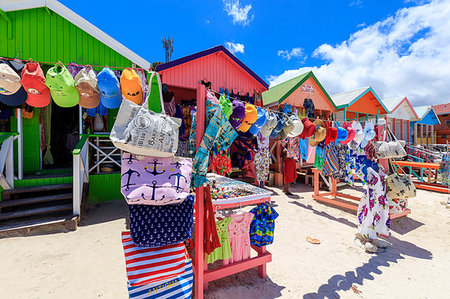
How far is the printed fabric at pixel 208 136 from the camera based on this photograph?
2.17 m

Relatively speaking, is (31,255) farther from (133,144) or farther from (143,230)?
(133,144)

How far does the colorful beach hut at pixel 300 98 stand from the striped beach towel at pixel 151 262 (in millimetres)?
7731

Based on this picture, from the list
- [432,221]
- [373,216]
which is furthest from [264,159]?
[432,221]

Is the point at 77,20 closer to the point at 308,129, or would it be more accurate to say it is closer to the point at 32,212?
the point at 32,212

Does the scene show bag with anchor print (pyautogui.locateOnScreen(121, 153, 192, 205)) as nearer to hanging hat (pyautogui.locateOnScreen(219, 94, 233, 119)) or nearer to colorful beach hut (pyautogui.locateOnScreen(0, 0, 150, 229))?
hanging hat (pyautogui.locateOnScreen(219, 94, 233, 119))

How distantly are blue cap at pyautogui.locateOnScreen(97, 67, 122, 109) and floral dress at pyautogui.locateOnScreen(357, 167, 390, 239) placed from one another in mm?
5032

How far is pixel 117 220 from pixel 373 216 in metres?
5.99

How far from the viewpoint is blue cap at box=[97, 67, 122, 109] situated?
3.05m

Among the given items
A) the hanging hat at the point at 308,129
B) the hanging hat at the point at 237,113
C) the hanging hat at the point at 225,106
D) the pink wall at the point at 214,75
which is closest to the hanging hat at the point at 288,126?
the hanging hat at the point at 308,129

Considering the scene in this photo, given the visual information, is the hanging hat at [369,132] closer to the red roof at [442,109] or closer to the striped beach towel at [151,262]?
the striped beach towel at [151,262]

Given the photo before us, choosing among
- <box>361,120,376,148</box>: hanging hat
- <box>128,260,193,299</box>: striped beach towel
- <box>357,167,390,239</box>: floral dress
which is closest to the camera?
<box>128,260,193,299</box>: striped beach towel

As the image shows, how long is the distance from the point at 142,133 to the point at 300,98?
9860 mm

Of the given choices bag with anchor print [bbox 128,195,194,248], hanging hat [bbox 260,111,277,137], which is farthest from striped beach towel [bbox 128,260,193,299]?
hanging hat [bbox 260,111,277,137]

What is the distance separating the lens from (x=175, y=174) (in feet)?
6.01
